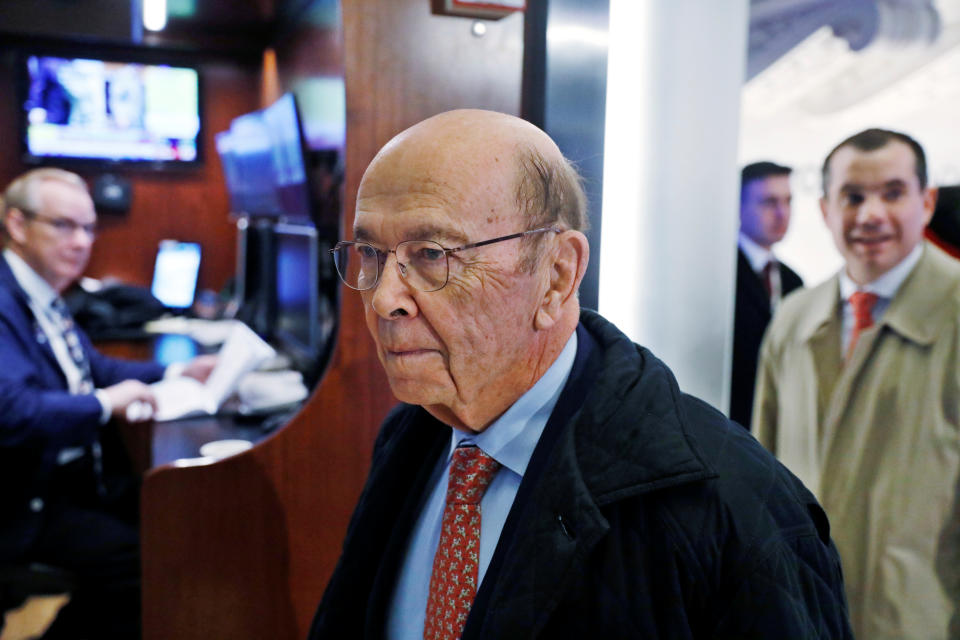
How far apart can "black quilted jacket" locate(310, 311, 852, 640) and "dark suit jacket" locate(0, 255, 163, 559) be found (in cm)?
190

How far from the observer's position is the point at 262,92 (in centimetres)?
470

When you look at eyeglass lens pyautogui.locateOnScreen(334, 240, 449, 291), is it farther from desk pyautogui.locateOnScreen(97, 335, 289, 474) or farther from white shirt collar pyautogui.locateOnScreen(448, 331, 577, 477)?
desk pyautogui.locateOnScreen(97, 335, 289, 474)

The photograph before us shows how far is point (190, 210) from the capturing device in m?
4.90

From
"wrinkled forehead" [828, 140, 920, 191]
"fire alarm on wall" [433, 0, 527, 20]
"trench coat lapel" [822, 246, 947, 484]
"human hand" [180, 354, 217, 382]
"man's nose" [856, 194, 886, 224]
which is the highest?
"fire alarm on wall" [433, 0, 527, 20]

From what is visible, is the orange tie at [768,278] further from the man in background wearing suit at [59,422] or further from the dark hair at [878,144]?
the man in background wearing suit at [59,422]

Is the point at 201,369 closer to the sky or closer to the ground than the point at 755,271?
closer to the ground

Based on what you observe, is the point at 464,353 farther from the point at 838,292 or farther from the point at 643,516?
the point at 838,292

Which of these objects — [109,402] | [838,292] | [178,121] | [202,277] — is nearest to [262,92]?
[178,121]

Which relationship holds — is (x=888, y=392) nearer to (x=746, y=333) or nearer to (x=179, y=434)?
(x=746, y=333)

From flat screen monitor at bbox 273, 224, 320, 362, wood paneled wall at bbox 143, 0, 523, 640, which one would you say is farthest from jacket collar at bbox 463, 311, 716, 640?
flat screen monitor at bbox 273, 224, 320, 362

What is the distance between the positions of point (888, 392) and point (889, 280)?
0.21 meters

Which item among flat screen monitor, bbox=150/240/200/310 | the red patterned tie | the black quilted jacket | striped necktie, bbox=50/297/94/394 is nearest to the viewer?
the black quilted jacket

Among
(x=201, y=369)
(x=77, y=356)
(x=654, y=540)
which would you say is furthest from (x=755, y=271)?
(x=77, y=356)

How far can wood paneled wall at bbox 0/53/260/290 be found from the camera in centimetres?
477
